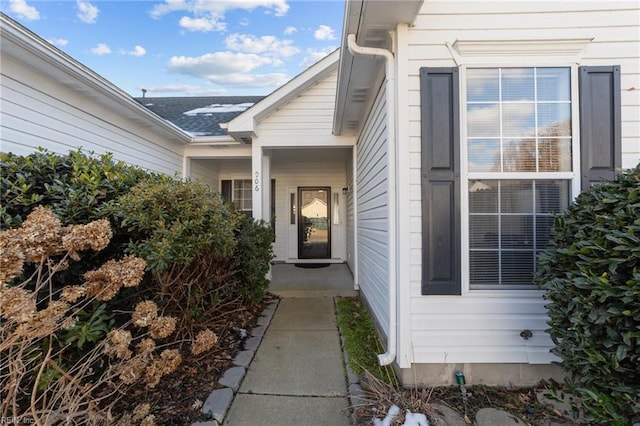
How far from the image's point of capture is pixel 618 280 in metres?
1.65

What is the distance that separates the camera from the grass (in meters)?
2.77

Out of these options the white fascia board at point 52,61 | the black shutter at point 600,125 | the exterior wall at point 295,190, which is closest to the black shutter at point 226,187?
the exterior wall at point 295,190

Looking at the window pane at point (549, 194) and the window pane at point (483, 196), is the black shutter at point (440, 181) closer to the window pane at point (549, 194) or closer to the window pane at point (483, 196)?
the window pane at point (483, 196)

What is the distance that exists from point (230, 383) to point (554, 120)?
3.50 m

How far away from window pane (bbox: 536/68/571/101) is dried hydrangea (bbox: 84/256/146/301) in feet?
11.0

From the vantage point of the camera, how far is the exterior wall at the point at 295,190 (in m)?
8.34

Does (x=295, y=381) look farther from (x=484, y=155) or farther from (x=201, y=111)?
(x=201, y=111)

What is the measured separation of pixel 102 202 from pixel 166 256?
0.86 m

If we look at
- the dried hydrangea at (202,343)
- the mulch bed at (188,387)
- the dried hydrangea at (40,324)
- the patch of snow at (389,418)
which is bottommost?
the mulch bed at (188,387)

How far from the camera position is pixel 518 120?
8.26 ft

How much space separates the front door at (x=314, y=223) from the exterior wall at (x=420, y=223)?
5.89m

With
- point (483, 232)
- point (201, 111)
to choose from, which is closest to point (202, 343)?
point (483, 232)

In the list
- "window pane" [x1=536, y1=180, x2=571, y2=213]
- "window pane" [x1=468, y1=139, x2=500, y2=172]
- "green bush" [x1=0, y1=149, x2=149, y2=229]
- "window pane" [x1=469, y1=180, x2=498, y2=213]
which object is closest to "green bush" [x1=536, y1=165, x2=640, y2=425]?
"window pane" [x1=536, y1=180, x2=571, y2=213]

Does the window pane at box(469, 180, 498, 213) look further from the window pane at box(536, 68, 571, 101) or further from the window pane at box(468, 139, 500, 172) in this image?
the window pane at box(536, 68, 571, 101)
